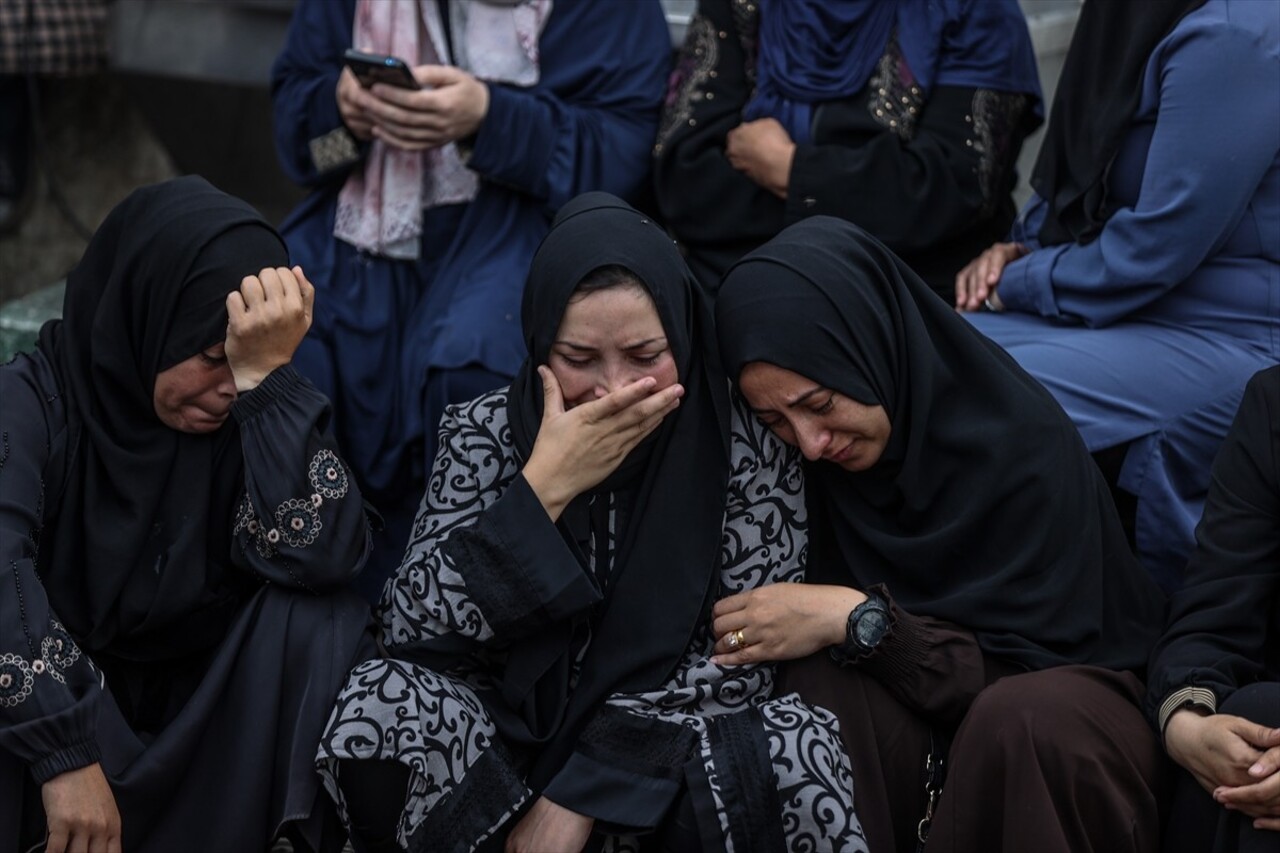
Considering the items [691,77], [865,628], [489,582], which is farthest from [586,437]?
[691,77]

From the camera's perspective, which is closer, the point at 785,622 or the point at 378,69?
the point at 785,622

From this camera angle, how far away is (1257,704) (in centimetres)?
250

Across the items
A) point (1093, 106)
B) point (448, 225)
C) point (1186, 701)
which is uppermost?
point (1093, 106)

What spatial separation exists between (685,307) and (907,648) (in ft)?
2.17

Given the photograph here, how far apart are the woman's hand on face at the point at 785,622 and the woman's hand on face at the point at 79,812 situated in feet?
3.21

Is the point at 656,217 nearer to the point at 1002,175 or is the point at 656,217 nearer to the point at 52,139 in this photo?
the point at 1002,175

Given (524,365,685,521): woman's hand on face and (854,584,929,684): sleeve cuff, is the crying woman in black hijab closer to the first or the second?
(854,584,929,684): sleeve cuff

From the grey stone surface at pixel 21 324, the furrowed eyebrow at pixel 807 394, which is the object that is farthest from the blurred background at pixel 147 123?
the furrowed eyebrow at pixel 807 394

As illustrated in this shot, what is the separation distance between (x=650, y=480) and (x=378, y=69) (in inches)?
49.4

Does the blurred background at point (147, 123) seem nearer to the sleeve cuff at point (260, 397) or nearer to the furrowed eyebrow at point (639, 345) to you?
the sleeve cuff at point (260, 397)

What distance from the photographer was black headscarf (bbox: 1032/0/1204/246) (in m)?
3.23

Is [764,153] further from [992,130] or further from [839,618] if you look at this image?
[839,618]

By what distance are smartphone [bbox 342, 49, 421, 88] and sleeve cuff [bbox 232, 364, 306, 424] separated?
979mm

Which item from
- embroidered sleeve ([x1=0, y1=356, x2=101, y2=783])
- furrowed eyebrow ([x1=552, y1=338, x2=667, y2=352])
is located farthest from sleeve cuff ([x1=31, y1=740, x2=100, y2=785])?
furrowed eyebrow ([x1=552, y1=338, x2=667, y2=352])
